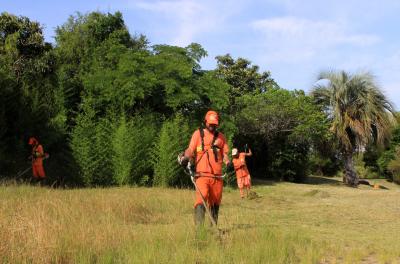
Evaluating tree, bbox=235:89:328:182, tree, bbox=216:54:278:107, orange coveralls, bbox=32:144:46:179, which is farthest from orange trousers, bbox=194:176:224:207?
tree, bbox=216:54:278:107

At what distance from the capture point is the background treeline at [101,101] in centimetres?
2008

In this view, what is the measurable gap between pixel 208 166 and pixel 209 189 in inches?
14.4

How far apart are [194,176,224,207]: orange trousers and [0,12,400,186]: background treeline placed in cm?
1170

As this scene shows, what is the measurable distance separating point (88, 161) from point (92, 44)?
24.1 ft

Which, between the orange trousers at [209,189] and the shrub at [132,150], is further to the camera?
the shrub at [132,150]

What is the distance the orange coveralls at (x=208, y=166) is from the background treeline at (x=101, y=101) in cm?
1155

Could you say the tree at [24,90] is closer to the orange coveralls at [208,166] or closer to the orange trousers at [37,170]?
the orange trousers at [37,170]

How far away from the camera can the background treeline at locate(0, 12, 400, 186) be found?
2008 cm

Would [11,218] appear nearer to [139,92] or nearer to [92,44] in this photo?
[139,92]

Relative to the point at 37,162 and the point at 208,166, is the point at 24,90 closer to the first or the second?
the point at 37,162

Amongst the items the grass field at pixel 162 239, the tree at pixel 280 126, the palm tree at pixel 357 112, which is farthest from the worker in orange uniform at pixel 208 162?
the palm tree at pixel 357 112

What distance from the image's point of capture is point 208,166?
8.17 meters

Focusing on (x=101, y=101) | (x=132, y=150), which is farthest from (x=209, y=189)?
(x=101, y=101)

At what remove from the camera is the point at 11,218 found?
670 cm
